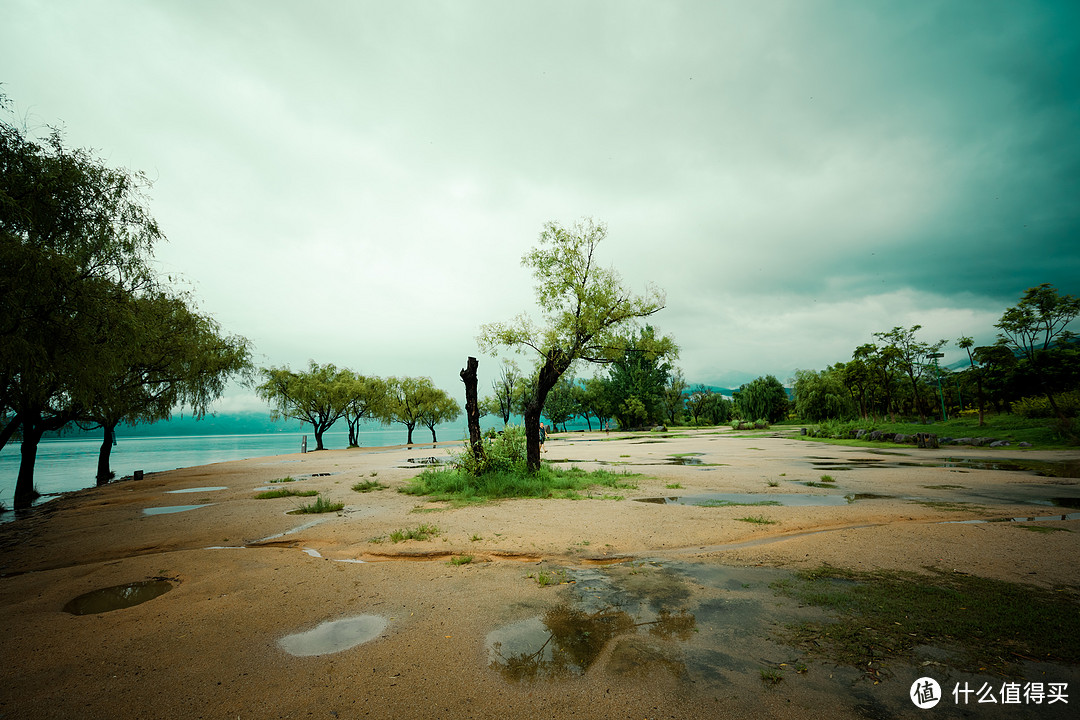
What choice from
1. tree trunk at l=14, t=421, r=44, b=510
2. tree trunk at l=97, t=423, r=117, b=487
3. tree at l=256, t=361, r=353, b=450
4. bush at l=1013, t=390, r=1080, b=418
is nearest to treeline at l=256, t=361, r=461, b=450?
tree at l=256, t=361, r=353, b=450

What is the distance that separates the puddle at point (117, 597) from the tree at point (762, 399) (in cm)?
7396

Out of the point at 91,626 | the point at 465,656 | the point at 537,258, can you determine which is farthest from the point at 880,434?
the point at 91,626

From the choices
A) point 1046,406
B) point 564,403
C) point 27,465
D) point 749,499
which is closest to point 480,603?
point 749,499

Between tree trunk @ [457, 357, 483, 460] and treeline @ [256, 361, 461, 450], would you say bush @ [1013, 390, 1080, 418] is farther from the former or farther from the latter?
treeline @ [256, 361, 461, 450]

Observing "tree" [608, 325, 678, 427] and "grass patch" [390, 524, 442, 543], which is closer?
"grass patch" [390, 524, 442, 543]

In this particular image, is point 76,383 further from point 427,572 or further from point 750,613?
Answer: point 750,613

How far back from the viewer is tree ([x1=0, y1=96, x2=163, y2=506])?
7020mm

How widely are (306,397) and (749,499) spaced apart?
4177 centimetres

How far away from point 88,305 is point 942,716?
12.3 meters

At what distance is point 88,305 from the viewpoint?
7816 mm

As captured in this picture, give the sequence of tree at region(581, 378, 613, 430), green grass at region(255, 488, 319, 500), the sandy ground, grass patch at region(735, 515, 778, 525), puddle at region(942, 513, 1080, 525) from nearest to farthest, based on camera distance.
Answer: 1. the sandy ground
2. puddle at region(942, 513, 1080, 525)
3. grass patch at region(735, 515, 778, 525)
4. green grass at region(255, 488, 319, 500)
5. tree at region(581, 378, 613, 430)

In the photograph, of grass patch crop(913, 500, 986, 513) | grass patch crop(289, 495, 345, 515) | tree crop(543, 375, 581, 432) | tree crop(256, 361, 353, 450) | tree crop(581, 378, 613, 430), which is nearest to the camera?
grass patch crop(913, 500, 986, 513)

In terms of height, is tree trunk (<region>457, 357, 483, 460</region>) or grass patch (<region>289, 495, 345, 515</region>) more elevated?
tree trunk (<region>457, 357, 483, 460</region>)

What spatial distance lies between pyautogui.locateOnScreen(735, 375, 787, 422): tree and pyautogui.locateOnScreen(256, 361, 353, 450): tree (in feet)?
194
